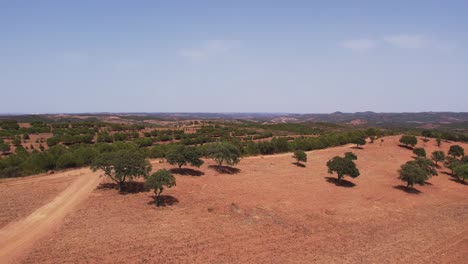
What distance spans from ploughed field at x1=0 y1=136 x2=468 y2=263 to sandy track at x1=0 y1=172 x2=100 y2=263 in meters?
0.30

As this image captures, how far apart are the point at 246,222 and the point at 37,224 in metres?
19.5

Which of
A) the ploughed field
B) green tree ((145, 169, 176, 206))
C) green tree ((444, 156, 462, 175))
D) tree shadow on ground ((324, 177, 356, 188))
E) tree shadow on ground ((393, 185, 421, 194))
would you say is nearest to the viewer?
the ploughed field

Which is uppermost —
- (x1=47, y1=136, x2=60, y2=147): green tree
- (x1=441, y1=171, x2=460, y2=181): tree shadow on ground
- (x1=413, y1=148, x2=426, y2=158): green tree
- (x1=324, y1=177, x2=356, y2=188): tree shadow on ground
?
(x1=47, y1=136, x2=60, y2=147): green tree

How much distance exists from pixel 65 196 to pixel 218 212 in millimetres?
18365

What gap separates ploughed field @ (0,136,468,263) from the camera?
22703 millimetres

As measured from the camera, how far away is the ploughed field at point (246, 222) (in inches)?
894

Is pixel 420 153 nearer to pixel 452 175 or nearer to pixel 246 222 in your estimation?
pixel 452 175

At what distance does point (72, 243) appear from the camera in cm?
2291

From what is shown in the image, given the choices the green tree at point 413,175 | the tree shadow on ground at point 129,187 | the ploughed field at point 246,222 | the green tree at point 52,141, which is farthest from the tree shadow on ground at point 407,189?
the green tree at point 52,141

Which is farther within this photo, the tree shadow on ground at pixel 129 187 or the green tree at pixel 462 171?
the green tree at pixel 462 171

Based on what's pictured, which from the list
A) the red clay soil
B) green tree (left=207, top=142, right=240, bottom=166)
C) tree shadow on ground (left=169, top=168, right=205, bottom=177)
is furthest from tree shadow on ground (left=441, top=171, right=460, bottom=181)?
the red clay soil

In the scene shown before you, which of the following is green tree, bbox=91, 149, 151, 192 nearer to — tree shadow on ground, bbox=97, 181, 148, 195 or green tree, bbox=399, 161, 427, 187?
tree shadow on ground, bbox=97, 181, 148, 195

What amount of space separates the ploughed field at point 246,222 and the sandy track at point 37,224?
30cm

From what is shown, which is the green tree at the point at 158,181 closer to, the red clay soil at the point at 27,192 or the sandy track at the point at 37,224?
the sandy track at the point at 37,224
